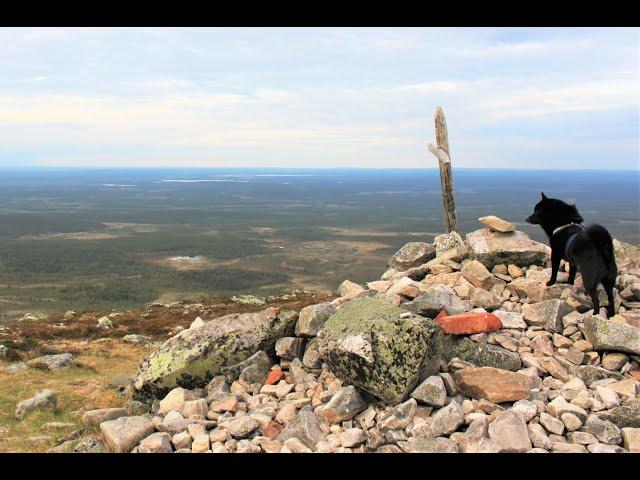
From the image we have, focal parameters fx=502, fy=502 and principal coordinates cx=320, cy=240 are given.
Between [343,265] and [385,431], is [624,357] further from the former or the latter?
[343,265]

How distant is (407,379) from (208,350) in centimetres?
485

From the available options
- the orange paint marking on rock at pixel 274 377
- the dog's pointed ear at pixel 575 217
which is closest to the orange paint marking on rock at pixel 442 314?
the orange paint marking on rock at pixel 274 377

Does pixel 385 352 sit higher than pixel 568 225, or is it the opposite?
pixel 568 225

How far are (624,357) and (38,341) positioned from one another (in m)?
27.1

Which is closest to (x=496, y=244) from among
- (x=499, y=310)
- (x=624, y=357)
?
(x=499, y=310)

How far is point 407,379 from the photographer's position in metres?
8.29

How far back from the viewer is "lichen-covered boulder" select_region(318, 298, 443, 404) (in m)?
8.34

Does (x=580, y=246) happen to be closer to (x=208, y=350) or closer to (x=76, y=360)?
(x=208, y=350)

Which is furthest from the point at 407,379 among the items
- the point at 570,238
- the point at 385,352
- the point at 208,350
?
the point at 570,238

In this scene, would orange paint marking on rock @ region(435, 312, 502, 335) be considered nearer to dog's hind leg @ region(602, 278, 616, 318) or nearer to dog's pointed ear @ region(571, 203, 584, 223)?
dog's hind leg @ region(602, 278, 616, 318)

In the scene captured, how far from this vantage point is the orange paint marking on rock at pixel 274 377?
33.9ft

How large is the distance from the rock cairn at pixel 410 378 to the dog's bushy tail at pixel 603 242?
1.18m

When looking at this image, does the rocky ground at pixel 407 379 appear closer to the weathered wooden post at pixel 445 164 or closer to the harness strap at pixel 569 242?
the harness strap at pixel 569 242

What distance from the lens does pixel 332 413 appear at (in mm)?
8391
